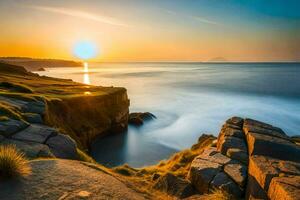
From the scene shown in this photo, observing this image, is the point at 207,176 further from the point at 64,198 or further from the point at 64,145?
the point at 64,145

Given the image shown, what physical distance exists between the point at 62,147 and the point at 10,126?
2934mm

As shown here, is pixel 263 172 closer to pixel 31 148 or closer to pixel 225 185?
pixel 225 185

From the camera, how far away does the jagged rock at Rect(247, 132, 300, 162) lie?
38.8 ft

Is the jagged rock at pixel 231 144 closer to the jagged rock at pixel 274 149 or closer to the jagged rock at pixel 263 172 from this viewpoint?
the jagged rock at pixel 274 149

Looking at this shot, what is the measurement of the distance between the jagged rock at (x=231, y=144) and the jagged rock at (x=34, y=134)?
9002mm

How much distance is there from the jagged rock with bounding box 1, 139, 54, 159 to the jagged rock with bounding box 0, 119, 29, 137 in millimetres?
835

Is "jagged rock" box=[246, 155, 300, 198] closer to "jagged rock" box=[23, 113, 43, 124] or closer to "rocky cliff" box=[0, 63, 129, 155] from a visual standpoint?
"rocky cliff" box=[0, 63, 129, 155]

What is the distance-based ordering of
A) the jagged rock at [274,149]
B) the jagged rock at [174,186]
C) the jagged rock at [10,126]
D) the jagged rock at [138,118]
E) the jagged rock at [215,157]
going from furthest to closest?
the jagged rock at [138,118] → the jagged rock at [10,126] → the jagged rock at [215,157] → the jagged rock at [274,149] → the jagged rock at [174,186]

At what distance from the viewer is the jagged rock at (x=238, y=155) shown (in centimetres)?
1183

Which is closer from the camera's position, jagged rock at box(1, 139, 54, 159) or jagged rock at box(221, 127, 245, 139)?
jagged rock at box(1, 139, 54, 159)

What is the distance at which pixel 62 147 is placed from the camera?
1299cm

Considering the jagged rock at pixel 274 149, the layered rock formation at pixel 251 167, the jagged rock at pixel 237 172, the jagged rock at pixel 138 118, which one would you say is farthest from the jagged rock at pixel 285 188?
the jagged rock at pixel 138 118

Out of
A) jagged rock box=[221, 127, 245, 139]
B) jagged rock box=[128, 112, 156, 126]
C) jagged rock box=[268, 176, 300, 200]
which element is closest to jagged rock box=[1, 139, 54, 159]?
jagged rock box=[268, 176, 300, 200]

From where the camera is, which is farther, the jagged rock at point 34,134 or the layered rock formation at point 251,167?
the jagged rock at point 34,134
